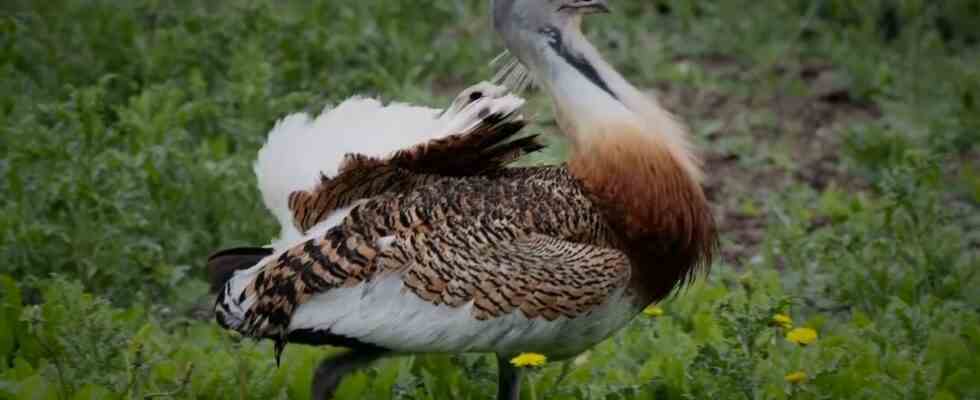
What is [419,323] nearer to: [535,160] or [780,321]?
[780,321]

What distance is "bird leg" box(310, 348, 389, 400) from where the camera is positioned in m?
4.27

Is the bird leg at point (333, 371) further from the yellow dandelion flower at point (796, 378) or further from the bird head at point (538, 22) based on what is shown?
the yellow dandelion flower at point (796, 378)

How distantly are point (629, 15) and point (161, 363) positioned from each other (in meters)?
4.46

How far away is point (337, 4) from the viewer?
7.79 meters

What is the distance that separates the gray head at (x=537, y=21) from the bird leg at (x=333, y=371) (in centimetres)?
99

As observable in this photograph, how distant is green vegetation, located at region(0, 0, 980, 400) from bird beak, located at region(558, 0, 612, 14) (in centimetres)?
97

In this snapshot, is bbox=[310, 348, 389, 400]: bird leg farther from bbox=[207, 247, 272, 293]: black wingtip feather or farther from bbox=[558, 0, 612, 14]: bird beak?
bbox=[558, 0, 612, 14]: bird beak

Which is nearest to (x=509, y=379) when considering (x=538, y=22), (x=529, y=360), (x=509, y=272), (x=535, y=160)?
(x=529, y=360)

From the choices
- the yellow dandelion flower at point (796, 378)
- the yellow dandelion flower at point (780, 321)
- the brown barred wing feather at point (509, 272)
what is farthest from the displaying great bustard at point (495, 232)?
the yellow dandelion flower at point (796, 378)

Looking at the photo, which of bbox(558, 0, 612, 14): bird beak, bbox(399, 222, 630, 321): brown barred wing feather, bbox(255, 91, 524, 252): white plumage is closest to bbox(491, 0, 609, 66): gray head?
bbox(558, 0, 612, 14): bird beak

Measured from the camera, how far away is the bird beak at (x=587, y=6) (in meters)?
4.31

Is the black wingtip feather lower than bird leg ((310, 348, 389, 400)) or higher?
higher

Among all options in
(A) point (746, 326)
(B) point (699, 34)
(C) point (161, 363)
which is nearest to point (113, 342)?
(C) point (161, 363)

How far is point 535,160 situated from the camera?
6504 mm
